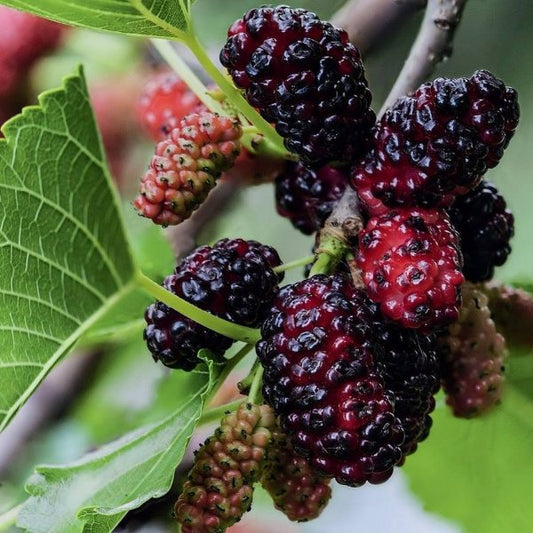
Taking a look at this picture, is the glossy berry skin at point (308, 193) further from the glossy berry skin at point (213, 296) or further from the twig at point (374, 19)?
the twig at point (374, 19)

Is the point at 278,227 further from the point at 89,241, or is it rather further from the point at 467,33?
the point at 89,241

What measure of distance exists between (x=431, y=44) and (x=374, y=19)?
0.22 meters

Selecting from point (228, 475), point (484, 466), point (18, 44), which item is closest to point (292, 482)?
point (228, 475)

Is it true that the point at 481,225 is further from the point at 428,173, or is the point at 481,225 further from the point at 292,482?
the point at 292,482

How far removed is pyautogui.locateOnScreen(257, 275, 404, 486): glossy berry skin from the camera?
20.1 inches

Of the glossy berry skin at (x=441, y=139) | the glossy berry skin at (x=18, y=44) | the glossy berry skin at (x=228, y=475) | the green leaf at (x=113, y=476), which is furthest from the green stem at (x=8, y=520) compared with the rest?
the glossy berry skin at (x=18, y=44)

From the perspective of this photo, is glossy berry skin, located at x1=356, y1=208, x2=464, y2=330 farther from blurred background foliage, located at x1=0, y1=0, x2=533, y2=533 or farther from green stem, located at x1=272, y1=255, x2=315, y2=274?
blurred background foliage, located at x1=0, y1=0, x2=533, y2=533

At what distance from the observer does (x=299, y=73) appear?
1.82ft

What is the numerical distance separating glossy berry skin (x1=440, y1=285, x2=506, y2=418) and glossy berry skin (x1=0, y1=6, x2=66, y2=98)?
0.85 metres

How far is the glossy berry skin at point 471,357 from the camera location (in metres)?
0.71

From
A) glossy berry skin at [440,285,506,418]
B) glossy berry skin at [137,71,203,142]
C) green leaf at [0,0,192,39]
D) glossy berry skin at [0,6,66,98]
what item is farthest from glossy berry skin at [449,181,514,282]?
glossy berry skin at [0,6,66,98]

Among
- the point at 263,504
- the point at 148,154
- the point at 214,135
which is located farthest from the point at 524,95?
the point at 214,135

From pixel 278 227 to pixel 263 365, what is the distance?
967 millimetres

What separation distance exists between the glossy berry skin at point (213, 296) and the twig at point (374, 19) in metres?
0.40
